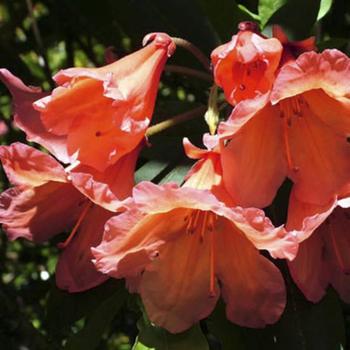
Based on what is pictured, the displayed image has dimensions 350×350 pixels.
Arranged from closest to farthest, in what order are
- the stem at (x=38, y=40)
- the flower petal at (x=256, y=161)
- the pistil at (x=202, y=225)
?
the flower petal at (x=256, y=161) < the pistil at (x=202, y=225) < the stem at (x=38, y=40)

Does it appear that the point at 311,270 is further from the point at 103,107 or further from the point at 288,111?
the point at 103,107

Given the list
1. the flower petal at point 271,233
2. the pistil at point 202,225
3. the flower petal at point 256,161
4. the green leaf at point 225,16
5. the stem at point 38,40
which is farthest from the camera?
the stem at point 38,40

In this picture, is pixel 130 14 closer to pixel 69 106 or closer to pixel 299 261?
pixel 69 106

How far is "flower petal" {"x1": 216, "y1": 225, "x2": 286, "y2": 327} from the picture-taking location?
1241 millimetres

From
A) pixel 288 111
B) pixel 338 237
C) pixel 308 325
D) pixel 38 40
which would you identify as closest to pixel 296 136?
pixel 288 111

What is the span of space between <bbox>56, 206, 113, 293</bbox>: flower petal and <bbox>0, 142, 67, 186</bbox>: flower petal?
99mm

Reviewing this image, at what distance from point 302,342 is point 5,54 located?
107 centimetres

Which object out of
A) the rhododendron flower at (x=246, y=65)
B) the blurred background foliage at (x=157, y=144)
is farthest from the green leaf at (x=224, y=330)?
the rhododendron flower at (x=246, y=65)

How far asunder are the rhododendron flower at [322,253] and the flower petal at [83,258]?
29 centimetres

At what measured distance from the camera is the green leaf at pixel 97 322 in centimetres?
142

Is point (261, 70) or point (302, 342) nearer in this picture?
point (261, 70)

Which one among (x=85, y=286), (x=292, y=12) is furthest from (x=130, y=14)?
(x=85, y=286)

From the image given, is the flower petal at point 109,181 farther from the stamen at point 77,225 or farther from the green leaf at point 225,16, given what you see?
the green leaf at point 225,16

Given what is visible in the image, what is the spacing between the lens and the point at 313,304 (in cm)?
135
